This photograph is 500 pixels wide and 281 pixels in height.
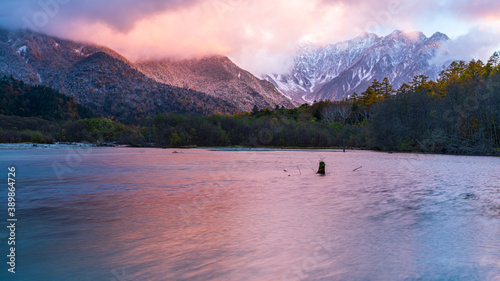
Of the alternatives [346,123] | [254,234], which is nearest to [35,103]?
[346,123]

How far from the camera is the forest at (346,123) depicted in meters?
62.1

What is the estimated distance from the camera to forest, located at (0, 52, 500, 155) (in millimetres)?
62125

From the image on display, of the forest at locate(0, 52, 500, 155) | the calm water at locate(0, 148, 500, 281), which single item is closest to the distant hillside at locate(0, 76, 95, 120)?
the forest at locate(0, 52, 500, 155)

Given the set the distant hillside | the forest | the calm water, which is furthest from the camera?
the distant hillside

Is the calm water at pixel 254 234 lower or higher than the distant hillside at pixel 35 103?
lower

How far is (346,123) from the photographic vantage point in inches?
5138

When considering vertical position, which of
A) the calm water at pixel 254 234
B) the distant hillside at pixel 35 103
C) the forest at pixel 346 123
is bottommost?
the calm water at pixel 254 234

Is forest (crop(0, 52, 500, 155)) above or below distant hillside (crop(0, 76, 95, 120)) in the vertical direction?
below

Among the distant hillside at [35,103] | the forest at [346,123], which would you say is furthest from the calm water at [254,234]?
the distant hillside at [35,103]

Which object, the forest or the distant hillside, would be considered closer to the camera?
the forest

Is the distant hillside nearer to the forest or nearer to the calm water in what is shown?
the forest

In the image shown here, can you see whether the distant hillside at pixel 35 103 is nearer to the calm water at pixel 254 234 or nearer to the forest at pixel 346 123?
the forest at pixel 346 123

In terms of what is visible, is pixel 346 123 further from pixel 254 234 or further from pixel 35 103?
pixel 35 103

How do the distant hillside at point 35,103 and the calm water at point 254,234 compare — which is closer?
the calm water at point 254,234
